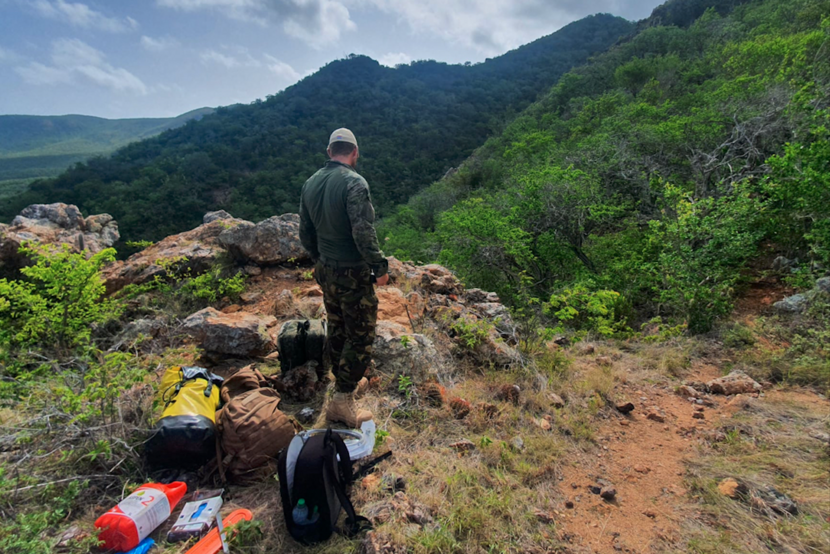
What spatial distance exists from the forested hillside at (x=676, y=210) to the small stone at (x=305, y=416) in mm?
2558

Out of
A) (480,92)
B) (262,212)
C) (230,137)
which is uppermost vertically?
(480,92)

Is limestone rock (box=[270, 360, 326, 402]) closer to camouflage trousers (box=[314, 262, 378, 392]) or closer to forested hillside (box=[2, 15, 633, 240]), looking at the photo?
camouflage trousers (box=[314, 262, 378, 392])

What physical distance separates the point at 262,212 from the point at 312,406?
95.7 ft

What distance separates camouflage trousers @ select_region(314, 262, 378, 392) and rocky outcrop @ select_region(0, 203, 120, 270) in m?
5.72

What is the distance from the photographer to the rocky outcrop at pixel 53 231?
5.65m

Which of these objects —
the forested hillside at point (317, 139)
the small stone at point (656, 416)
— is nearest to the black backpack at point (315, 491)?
the small stone at point (656, 416)

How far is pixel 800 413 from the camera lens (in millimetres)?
2613

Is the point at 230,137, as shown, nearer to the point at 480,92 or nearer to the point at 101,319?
the point at 480,92

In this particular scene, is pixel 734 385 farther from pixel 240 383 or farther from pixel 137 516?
pixel 137 516

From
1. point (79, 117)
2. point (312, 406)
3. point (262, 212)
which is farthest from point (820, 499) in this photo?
point (79, 117)

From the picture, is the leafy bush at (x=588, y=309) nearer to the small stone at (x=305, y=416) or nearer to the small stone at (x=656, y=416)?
the small stone at (x=656, y=416)

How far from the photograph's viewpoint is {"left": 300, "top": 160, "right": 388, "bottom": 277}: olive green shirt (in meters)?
2.34

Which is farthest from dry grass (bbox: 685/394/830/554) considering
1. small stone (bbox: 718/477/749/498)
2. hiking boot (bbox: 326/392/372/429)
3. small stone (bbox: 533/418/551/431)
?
hiking boot (bbox: 326/392/372/429)

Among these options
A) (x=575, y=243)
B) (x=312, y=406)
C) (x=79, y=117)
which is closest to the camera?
(x=312, y=406)
